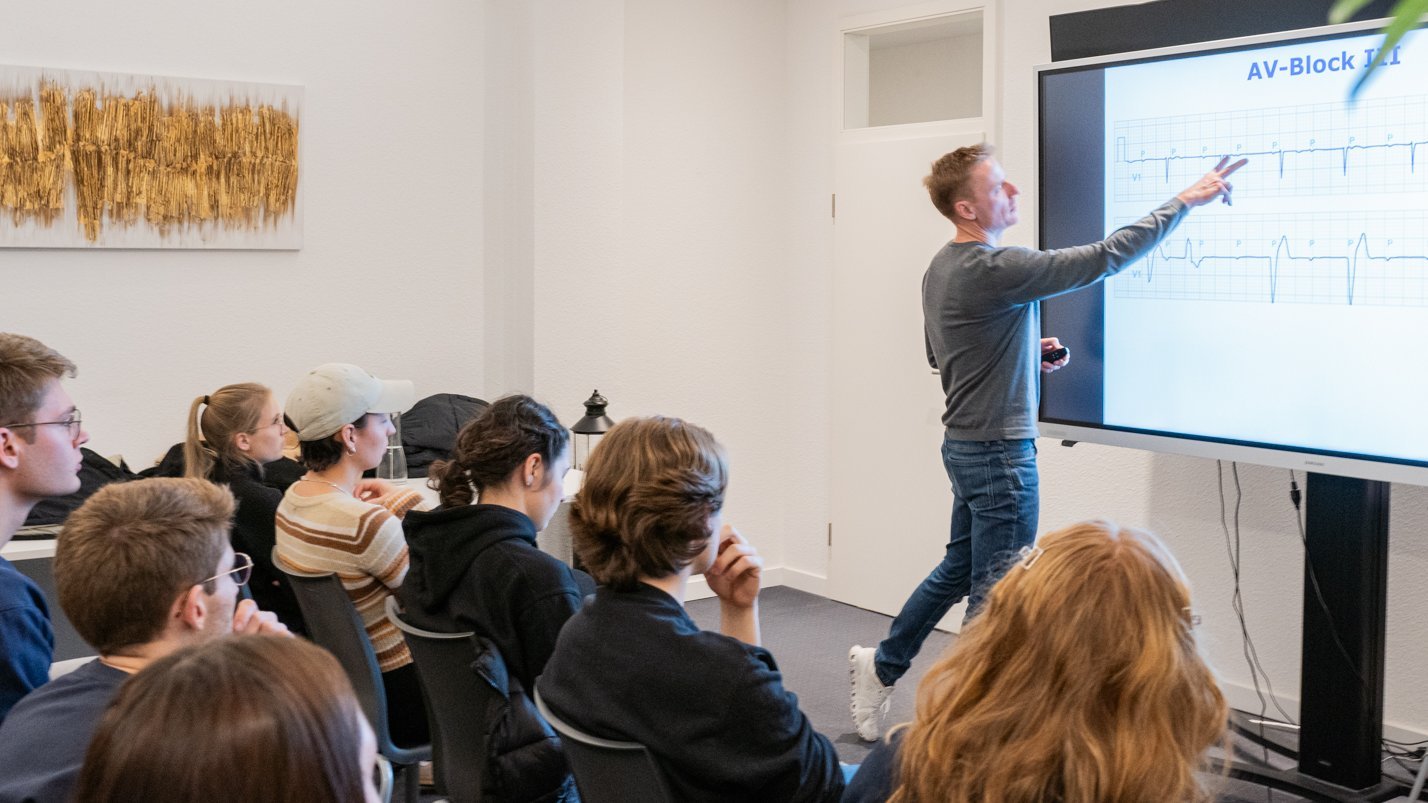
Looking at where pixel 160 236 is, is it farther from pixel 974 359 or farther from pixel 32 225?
pixel 974 359

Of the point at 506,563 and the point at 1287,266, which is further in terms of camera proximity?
the point at 1287,266

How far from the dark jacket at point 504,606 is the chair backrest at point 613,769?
1.58 ft

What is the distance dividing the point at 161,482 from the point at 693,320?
3812mm

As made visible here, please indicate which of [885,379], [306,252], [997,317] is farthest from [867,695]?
[306,252]

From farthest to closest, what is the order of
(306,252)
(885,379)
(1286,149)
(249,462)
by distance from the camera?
1. (885,379)
2. (306,252)
3. (249,462)
4. (1286,149)

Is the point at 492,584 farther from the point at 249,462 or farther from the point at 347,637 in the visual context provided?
the point at 249,462

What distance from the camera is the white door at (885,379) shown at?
16.4 ft

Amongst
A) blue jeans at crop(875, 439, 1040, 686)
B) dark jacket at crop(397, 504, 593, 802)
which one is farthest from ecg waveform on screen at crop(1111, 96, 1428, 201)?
dark jacket at crop(397, 504, 593, 802)

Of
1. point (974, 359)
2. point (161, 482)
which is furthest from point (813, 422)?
point (161, 482)

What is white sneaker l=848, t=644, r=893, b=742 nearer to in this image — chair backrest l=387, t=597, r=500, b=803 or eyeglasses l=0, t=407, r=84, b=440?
chair backrest l=387, t=597, r=500, b=803

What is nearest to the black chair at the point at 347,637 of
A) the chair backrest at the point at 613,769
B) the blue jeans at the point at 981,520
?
the chair backrest at the point at 613,769

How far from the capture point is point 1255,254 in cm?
328

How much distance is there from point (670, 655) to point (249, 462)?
204cm

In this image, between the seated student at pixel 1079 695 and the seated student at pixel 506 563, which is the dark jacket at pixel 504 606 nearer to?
the seated student at pixel 506 563
